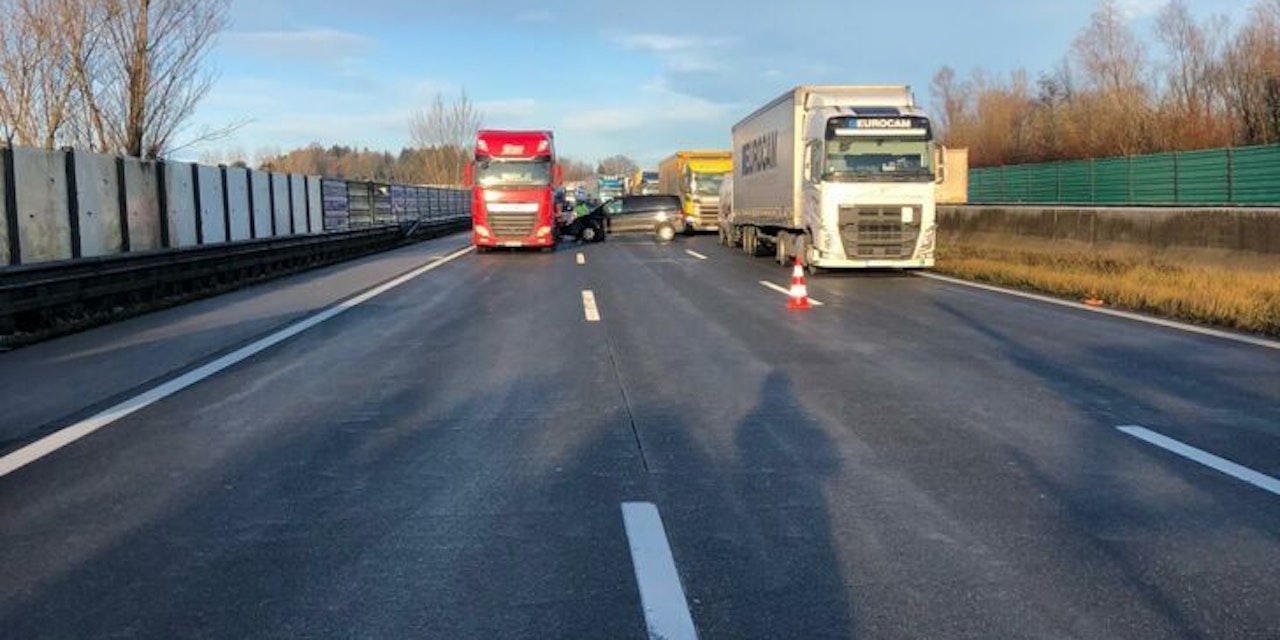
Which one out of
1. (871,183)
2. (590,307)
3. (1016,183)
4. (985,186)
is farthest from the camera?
(985,186)

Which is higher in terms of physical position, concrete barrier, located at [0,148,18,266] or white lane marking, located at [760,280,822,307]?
concrete barrier, located at [0,148,18,266]

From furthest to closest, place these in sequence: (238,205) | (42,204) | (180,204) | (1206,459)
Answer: (238,205)
(180,204)
(42,204)
(1206,459)

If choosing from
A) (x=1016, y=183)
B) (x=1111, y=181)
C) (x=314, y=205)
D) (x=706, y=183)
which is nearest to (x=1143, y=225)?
(x=1111, y=181)

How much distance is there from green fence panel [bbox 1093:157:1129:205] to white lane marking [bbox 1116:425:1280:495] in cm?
2062

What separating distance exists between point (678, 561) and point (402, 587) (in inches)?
46.5

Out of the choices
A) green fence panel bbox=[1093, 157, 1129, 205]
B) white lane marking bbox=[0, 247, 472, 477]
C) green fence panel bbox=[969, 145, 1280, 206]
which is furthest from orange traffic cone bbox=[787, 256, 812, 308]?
green fence panel bbox=[1093, 157, 1129, 205]

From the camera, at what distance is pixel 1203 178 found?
21547mm

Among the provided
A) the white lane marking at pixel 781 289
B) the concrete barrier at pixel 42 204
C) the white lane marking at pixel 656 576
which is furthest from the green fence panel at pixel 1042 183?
the white lane marking at pixel 656 576

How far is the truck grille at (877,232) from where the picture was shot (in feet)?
64.2

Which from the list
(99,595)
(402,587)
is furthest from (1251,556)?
(99,595)

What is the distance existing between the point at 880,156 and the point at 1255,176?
714cm

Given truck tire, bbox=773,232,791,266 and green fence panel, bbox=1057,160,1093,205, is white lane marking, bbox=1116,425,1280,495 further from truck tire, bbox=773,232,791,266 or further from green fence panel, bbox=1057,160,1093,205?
green fence panel, bbox=1057,160,1093,205

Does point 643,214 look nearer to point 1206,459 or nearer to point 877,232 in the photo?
point 877,232

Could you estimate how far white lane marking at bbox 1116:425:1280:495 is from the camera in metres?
5.66
